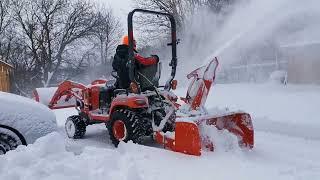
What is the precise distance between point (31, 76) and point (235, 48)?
31.1 meters

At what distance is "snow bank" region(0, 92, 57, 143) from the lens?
16.8 ft

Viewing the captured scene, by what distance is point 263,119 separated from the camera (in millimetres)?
9633

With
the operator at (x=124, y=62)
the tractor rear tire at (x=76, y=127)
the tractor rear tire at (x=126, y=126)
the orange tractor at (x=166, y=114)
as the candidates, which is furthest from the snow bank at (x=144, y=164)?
the tractor rear tire at (x=76, y=127)

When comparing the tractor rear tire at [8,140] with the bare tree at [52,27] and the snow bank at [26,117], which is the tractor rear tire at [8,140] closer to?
the snow bank at [26,117]

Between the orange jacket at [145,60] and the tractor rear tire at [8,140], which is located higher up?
the orange jacket at [145,60]

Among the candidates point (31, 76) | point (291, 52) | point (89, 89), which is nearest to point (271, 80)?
point (291, 52)

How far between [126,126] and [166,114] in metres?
0.68

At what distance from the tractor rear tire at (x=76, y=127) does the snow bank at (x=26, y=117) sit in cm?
323

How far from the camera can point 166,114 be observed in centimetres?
711

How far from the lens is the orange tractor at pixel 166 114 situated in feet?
20.2

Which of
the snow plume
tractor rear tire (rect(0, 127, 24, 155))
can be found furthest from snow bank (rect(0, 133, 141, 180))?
the snow plume

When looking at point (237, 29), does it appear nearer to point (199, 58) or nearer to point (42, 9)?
point (199, 58)

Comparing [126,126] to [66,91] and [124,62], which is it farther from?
[66,91]

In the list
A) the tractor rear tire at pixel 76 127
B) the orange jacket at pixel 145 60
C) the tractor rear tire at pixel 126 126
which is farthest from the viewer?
the tractor rear tire at pixel 76 127
